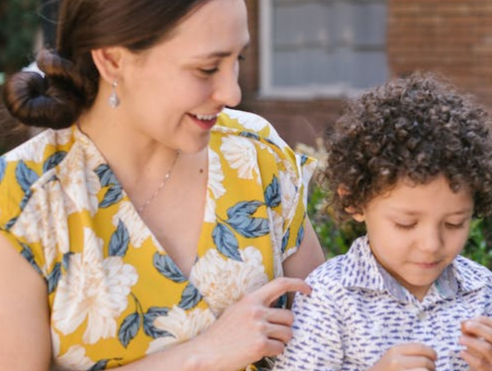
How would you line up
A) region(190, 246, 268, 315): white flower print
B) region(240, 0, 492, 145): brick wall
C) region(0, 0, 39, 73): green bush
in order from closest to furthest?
region(190, 246, 268, 315): white flower print < region(240, 0, 492, 145): brick wall < region(0, 0, 39, 73): green bush

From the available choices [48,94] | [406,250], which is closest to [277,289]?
[406,250]

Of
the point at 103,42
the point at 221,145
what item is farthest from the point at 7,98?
the point at 221,145

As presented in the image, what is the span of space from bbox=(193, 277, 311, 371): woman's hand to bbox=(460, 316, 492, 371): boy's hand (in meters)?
0.42

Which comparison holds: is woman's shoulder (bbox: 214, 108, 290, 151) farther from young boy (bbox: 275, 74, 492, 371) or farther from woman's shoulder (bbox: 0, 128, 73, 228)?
woman's shoulder (bbox: 0, 128, 73, 228)

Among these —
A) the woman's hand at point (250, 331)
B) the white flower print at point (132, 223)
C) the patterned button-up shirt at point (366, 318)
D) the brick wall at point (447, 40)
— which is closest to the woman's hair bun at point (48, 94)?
the white flower print at point (132, 223)

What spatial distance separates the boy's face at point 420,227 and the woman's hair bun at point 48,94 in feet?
2.67

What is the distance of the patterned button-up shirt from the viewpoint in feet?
8.60

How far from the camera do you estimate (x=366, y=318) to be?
2637 mm

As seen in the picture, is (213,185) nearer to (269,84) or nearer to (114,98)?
(114,98)

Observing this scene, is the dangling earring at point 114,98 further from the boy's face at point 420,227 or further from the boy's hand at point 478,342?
the boy's hand at point 478,342

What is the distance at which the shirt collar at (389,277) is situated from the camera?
2.67 metres

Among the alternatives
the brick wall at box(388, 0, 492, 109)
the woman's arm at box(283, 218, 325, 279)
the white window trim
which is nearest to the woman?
the woman's arm at box(283, 218, 325, 279)

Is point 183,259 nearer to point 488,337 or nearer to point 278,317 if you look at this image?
point 278,317

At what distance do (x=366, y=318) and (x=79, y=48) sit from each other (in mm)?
1026
